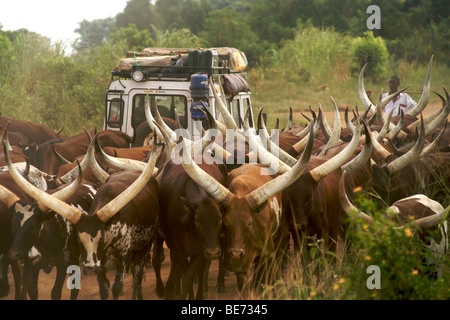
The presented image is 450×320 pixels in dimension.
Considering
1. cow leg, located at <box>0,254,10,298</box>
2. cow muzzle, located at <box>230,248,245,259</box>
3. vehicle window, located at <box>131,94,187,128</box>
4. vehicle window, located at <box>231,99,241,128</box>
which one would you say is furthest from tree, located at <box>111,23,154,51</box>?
cow muzzle, located at <box>230,248,245,259</box>

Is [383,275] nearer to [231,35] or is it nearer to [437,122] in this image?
[437,122]

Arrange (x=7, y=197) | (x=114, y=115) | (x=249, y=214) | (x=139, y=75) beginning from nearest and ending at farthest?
(x=249, y=214) < (x=7, y=197) < (x=139, y=75) < (x=114, y=115)

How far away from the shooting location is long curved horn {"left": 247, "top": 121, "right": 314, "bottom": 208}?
5594 mm

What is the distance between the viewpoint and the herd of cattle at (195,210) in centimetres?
557

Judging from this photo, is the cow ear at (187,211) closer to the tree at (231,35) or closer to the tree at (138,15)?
the tree at (231,35)

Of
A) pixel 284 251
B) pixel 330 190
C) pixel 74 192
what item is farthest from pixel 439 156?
pixel 74 192

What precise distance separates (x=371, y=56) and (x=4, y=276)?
804 inches

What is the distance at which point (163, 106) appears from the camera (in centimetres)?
1053

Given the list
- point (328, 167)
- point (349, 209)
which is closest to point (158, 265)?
A: point (328, 167)

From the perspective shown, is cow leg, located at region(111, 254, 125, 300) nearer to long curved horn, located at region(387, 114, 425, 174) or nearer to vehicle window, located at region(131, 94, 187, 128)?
long curved horn, located at region(387, 114, 425, 174)

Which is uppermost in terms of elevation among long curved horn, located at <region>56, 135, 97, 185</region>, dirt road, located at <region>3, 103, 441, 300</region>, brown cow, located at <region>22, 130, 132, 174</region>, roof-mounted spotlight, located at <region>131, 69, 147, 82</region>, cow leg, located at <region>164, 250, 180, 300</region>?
roof-mounted spotlight, located at <region>131, 69, 147, 82</region>

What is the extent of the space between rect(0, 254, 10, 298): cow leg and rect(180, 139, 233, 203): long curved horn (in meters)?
2.05
